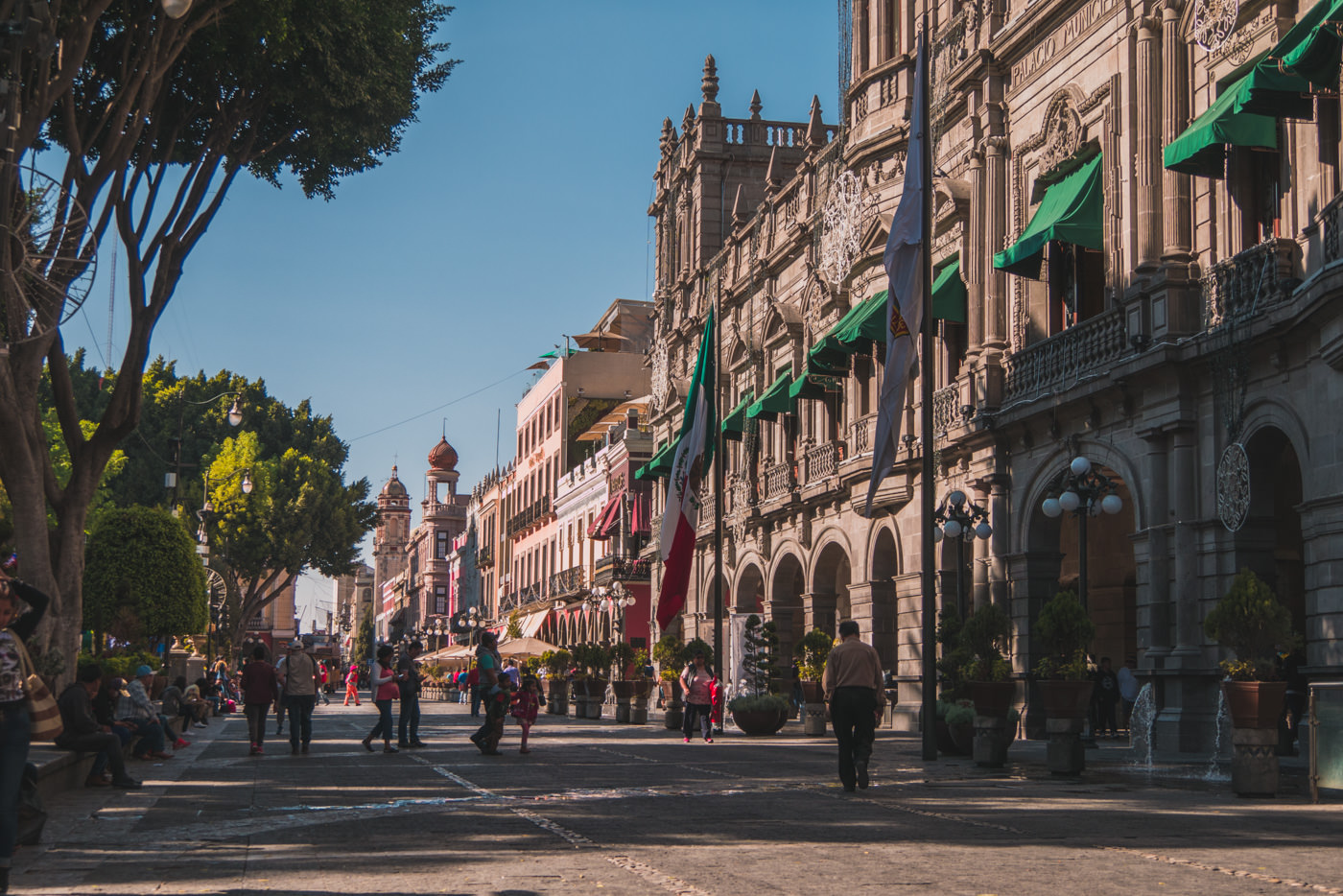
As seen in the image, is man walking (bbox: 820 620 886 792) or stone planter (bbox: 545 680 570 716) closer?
man walking (bbox: 820 620 886 792)

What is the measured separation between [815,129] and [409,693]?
23.9 meters

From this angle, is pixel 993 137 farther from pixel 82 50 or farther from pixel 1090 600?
pixel 82 50

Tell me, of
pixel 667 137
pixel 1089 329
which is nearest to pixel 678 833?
pixel 1089 329

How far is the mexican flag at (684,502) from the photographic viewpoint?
102ft

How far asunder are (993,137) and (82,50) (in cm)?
1643

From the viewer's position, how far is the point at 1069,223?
23.5 metres

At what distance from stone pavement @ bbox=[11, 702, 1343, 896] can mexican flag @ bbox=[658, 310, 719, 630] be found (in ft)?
42.5

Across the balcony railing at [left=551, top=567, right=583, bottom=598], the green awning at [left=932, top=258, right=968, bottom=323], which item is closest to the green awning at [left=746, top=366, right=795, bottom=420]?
the green awning at [left=932, top=258, right=968, bottom=323]

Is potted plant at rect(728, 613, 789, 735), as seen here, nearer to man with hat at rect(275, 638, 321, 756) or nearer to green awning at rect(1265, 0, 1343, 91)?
man with hat at rect(275, 638, 321, 756)

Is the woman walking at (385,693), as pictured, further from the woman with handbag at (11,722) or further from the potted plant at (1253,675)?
the woman with handbag at (11,722)

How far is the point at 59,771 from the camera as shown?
45.5 feet

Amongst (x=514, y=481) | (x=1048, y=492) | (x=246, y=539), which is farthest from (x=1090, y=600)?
(x=514, y=481)

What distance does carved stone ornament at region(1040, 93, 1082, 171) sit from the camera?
24.5 metres

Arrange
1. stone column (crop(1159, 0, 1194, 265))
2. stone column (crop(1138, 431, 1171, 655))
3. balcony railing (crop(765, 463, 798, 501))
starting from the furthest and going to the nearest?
balcony railing (crop(765, 463, 798, 501))
stone column (crop(1159, 0, 1194, 265))
stone column (crop(1138, 431, 1171, 655))
